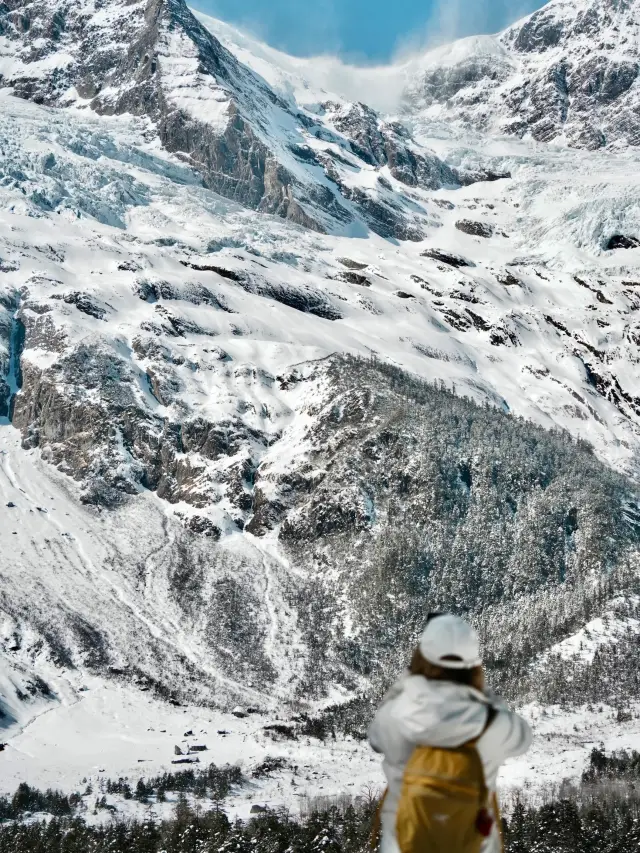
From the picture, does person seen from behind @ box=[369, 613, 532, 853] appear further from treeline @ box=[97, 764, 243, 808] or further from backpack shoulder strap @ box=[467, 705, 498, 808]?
treeline @ box=[97, 764, 243, 808]

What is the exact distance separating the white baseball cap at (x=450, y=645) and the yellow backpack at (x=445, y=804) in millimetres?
533

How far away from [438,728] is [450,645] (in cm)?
55

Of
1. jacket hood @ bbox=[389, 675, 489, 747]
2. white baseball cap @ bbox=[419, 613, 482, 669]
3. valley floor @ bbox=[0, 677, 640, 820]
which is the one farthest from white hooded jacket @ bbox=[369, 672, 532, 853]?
valley floor @ bbox=[0, 677, 640, 820]

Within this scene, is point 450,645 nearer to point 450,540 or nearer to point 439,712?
point 439,712

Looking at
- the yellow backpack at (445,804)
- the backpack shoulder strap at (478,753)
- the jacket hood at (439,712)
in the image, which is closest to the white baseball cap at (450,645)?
the jacket hood at (439,712)

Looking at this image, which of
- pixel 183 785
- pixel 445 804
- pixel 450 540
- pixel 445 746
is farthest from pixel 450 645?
pixel 450 540

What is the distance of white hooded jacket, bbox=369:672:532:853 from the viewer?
5852 millimetres

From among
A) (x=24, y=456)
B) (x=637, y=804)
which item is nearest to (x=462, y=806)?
(x=637, y=804)

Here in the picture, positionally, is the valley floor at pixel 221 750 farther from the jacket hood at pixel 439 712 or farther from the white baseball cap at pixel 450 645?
the white baseball cap at pixel 450 645

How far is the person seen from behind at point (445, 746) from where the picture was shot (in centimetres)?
580

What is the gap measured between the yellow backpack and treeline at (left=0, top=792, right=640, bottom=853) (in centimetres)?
4794

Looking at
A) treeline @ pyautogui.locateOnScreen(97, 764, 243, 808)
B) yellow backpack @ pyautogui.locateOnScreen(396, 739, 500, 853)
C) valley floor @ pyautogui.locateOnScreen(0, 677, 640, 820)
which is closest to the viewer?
yellow backpack @ pyautogui.locateOnScreen(396, 739, 500, 853)

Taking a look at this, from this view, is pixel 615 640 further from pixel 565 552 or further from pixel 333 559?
pixel 333 559

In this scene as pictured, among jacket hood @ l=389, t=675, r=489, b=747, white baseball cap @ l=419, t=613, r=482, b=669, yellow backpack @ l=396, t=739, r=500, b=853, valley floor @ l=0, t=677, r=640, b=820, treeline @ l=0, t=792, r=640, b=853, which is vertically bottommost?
→ valley floor @ l=0, t=677, r=640, b=820
